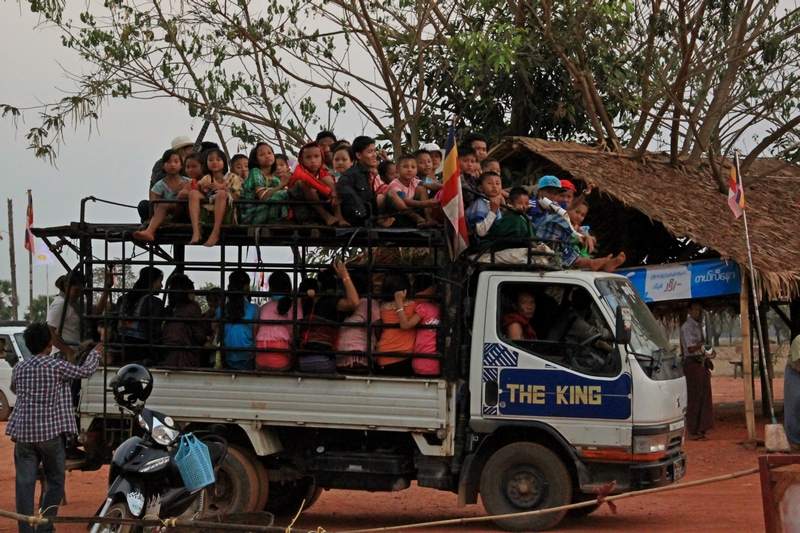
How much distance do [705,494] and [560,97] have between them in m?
8.34

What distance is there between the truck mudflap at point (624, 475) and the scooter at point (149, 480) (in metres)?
2.89

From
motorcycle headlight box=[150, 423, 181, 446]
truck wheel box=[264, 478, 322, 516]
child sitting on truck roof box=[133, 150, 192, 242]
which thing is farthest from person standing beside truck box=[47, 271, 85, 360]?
motorcycle headlight box=[150, 423, 181, 446]

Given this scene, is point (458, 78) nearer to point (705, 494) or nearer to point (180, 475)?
point (705, 494)

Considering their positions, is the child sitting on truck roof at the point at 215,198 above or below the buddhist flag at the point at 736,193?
below

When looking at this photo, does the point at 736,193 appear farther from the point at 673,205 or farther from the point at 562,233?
the point at 562,233

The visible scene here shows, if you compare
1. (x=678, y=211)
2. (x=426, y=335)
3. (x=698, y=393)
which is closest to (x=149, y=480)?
(x=426, y=335)

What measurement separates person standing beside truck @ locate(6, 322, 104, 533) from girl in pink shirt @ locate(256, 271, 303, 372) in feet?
4.62

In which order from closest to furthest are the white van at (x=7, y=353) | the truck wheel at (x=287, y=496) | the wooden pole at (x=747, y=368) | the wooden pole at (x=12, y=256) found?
1. the truck wheel at (x=287, y=496)
2. the wooden pole at (x=747, y=368)
3. the white van at (x=7, y=353)
4. the wooden pole at (x=12, y=256)

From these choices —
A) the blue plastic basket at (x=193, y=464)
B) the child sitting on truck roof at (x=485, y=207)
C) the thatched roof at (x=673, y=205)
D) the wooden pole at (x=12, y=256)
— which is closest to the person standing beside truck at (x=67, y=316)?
the blue plastic basket at (x=193, y=464)

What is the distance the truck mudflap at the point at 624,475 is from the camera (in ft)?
25.5

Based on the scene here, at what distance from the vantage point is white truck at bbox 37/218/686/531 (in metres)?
7.86

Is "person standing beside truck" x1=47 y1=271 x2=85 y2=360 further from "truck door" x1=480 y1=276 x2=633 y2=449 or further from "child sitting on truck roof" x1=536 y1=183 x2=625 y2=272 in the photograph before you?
"child sitting on truck roof" x1=536 y1=183 x2=625 y2=272

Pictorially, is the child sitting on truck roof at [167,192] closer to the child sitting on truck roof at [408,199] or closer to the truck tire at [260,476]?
the child sitting on truck roof at [408,199]

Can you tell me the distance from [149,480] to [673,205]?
9295 mm
